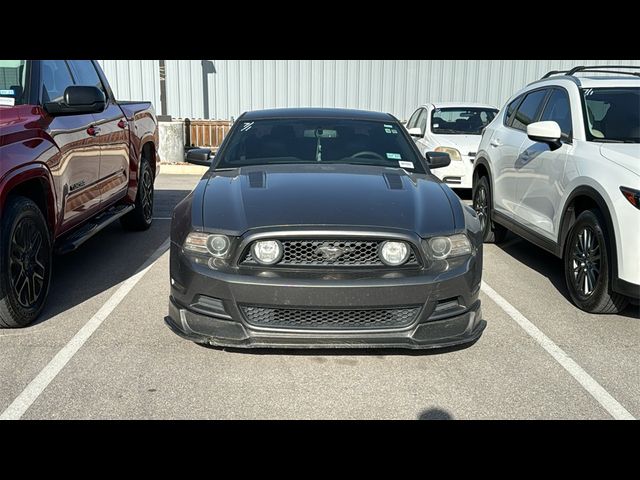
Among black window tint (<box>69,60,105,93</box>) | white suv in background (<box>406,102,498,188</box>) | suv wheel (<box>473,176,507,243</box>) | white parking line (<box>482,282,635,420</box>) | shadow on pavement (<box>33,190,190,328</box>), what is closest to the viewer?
white parking line (<box>482,282,635,420</box>)

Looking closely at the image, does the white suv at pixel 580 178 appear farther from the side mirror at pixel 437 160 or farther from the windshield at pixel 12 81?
the windshield at pixel 12 81

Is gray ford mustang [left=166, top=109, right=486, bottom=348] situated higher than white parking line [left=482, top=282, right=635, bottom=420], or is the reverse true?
gray ford mustang [left=166, top=109, right=486, bottom=348]

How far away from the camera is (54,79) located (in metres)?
4.85

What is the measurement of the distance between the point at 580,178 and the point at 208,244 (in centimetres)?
302

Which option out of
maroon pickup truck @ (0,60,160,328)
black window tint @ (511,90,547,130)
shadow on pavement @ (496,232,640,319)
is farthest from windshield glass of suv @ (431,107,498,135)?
maroon pickup truck @ (0,60,160,328)

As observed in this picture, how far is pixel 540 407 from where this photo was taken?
324cm

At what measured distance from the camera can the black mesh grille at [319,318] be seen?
133 inches

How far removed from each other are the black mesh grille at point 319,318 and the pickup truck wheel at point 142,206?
420 cm

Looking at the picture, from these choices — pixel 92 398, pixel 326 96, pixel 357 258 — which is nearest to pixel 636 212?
pixel 357 258

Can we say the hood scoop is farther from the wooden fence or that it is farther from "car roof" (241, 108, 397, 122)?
the wooden fence

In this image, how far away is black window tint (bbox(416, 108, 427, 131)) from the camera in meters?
10.9

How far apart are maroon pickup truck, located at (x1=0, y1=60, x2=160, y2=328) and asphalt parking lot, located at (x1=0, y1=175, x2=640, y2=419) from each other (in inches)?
15.4

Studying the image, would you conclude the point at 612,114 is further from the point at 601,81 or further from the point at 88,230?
the point at 88,230

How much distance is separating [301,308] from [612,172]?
2599 mm
